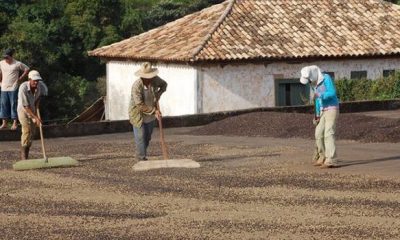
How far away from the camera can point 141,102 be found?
1880 cm

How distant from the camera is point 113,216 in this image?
1351 centimetres

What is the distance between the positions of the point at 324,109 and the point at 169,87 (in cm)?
2431

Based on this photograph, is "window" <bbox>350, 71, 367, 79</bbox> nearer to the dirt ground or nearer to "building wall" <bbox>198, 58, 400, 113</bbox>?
"building wall" <bbox>198, 58, 400, 113</bbox>

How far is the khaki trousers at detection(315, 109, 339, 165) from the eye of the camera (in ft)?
57.7

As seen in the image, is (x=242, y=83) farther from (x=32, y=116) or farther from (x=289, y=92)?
(x=32, y=116)

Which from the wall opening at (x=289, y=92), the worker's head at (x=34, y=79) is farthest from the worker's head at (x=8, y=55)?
the wall opening at (x=289, y=92)

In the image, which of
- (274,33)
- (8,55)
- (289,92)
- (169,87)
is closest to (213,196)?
(8,55)

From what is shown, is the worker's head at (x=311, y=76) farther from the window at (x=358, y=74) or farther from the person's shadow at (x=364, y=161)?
the window at (x=358, y=74)

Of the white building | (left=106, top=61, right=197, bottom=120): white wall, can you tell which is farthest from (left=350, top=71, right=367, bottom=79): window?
(left=106, top=61, right=197, bottom=120): white wall

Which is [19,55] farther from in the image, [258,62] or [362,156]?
[362,156]

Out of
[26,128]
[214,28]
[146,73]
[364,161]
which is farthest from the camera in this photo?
[214,28]

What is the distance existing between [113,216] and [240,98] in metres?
27.7

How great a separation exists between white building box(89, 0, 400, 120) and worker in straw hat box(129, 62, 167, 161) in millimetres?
19718

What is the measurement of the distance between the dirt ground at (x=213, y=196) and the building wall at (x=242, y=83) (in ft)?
59.9
